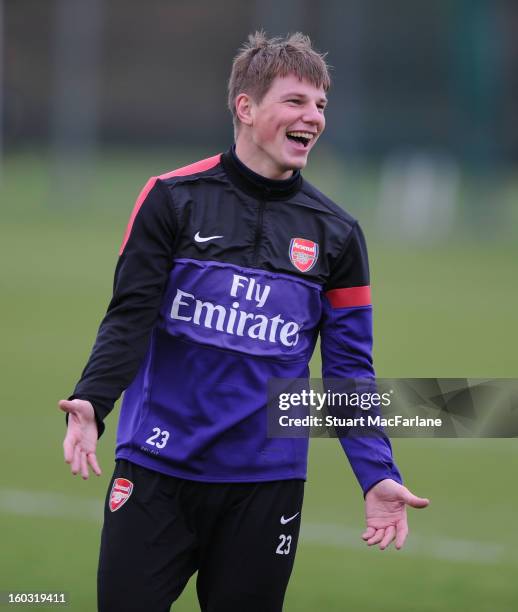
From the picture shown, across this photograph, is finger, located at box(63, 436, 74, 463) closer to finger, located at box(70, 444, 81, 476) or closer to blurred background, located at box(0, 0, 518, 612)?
finger, located at box(70, 444, 81, 476)

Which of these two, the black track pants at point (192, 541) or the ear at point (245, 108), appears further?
the ear at point (245, 108)

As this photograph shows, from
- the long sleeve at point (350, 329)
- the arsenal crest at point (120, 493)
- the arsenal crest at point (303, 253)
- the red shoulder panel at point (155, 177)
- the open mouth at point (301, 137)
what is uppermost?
the open mouth at point (301, 137)

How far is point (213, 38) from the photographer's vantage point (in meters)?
47.8

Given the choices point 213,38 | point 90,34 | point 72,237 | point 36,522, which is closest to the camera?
point 36,522

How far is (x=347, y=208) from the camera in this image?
29.3m

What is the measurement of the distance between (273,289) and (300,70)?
66cm

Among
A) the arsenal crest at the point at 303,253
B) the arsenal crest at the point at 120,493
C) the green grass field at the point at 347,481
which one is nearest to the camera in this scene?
the arsenal crest at the point at 120,493

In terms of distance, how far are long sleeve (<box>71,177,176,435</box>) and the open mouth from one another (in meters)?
0.41

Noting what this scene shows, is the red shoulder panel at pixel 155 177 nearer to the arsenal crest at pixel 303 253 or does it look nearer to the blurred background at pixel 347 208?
the arsenal crest at pixel 303 253

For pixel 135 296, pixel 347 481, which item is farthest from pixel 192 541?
pixel 347 481

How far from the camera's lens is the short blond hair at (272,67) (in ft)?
13.1

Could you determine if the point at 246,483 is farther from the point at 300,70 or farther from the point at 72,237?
the point at 72,237

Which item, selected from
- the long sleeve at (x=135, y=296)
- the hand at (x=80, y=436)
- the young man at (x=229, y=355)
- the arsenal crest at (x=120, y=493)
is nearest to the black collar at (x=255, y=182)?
the young man at (x=229, y=355)

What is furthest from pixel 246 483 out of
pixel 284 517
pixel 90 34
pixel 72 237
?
pixel 90 34
